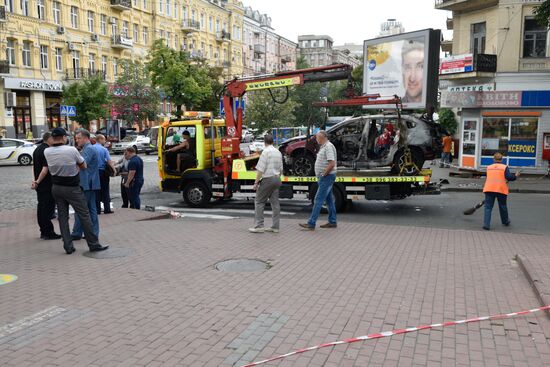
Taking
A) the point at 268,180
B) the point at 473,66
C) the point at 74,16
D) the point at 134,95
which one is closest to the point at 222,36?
the point at 74,16

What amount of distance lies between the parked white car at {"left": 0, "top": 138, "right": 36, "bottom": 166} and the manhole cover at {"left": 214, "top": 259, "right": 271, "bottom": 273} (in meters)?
22.5

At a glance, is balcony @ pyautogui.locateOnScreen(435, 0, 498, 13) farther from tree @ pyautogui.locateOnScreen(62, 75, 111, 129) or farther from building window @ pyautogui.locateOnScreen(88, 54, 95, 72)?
building window @ pyautogui.locateOnScreen(88, 54, 95, 72)

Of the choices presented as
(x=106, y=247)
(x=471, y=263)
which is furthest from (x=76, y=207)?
(x=471, y=263)

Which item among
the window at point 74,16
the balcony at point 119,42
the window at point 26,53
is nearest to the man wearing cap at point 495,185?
the window at point 26,53

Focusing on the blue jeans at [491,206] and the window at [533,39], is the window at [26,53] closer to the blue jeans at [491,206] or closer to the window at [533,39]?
the window at [533,39]

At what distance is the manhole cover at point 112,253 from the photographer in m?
7.54

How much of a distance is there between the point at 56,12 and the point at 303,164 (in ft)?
114

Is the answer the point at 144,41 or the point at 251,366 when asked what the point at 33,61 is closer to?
the point at 144,41

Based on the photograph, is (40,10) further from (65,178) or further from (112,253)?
(112,253)

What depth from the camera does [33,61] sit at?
124ft

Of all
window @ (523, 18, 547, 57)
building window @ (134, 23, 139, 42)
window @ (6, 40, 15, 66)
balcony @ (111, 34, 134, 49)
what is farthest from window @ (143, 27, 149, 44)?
window @ (523, 18, 547, 57)

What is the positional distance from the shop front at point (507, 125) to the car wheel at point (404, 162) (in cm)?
1100

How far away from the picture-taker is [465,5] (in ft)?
76.6

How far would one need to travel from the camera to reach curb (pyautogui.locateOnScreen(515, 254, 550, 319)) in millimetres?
5414
